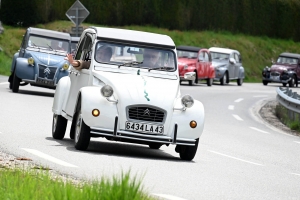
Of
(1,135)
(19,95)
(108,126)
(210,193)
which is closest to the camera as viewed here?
(210,193)

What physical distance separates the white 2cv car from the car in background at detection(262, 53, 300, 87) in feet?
115

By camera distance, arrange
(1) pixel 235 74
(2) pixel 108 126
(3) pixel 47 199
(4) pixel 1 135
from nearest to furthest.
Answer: (3) pixel 47 199
(2) pixel 108 126
(4) pixel 1 135
(1) pixel 235 74

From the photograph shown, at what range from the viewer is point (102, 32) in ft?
42.9

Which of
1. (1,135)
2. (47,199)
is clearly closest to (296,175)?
(1,135)

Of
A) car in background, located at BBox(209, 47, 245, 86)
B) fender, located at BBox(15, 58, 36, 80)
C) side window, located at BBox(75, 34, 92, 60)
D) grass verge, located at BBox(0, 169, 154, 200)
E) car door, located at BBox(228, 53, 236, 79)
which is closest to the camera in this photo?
grass verge, located at BBox(0, 169, 154, 200)

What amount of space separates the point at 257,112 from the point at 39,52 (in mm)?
6796

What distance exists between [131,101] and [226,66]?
34.5 metres

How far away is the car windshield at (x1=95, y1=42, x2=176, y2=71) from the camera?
41.9 feet

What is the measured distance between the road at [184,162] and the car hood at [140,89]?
2.44 feet

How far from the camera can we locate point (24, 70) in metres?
24.1

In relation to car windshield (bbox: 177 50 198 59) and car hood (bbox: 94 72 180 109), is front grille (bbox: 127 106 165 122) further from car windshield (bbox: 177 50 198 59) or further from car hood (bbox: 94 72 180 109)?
car windshield (bbox: 177 50 198 59)

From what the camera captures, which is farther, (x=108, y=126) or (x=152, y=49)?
(x=152, y=49)

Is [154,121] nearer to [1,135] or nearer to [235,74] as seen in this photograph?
[1,135]

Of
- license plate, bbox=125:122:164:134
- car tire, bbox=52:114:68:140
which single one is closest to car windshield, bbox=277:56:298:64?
car tire, bbox=52:114:68:140
